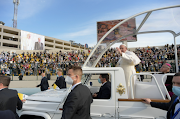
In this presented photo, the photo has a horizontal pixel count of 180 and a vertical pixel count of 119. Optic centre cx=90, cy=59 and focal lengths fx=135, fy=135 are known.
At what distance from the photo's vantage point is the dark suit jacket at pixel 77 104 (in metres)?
1.74

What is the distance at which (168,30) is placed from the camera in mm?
4566

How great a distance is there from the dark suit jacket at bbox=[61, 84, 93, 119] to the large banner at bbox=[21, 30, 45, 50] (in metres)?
61.2

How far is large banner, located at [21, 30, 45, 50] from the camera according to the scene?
5650 cm

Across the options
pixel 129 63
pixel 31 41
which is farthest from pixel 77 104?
pixel 31 41

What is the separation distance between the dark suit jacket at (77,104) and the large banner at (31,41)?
61205mm

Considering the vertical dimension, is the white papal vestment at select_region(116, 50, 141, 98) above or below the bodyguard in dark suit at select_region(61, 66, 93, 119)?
above

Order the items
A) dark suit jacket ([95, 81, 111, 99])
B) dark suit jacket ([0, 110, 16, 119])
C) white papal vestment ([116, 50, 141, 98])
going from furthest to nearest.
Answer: white papal vestment ([116, 50, 141, 98])
dark suit jacket ([95, 81, 111, 99])
dark suit jacket ([0, 110, 16, 119])

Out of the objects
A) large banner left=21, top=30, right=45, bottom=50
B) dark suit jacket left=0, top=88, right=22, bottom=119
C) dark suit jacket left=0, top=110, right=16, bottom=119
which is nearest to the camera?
dark suit jacket left=0, top=110, right=16, bottom=119

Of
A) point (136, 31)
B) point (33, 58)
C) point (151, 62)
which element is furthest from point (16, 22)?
point (136, 31)

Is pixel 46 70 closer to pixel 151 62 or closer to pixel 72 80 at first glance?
pixel 151 62

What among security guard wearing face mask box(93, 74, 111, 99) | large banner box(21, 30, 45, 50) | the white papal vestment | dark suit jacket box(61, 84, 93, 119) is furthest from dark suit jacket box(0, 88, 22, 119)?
large banner box(21, 30, 45, 50)

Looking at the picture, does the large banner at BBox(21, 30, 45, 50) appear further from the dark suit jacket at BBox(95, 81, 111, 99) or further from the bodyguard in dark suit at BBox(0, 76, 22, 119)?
the dark suit jacket at BBox(95, 81, 111, 99)

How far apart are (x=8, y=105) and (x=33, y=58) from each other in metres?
22.7

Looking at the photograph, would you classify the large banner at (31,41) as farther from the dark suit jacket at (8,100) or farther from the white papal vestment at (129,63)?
the white papal vestment at (129,63)
